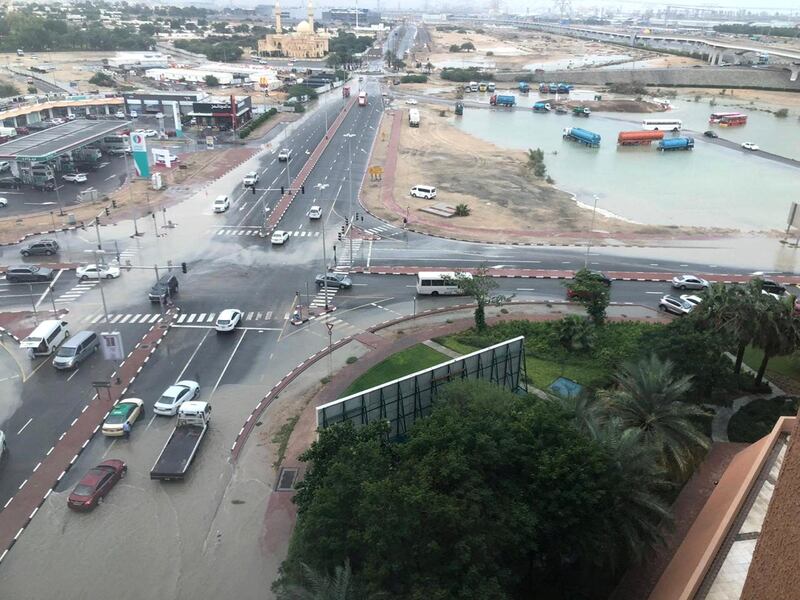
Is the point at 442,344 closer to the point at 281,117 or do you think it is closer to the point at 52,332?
the point at 52,332

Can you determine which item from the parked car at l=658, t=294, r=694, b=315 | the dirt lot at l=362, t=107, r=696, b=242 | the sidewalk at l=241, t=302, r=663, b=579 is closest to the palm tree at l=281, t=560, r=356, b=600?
the sidewalk at l=241, t=302, r=663, b=579

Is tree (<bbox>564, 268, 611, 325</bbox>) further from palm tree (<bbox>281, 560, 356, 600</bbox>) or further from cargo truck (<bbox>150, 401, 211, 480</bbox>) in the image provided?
palm tree (<bbox>281, 560, 356, 600</bbox>)

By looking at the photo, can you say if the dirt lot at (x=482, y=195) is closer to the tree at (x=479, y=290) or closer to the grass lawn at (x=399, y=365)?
the tree at (x=479, y=290)

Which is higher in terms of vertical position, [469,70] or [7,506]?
[469,70]

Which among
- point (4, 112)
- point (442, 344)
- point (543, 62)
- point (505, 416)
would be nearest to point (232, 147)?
point (4, 112)

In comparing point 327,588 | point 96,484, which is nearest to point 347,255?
point 96,484
